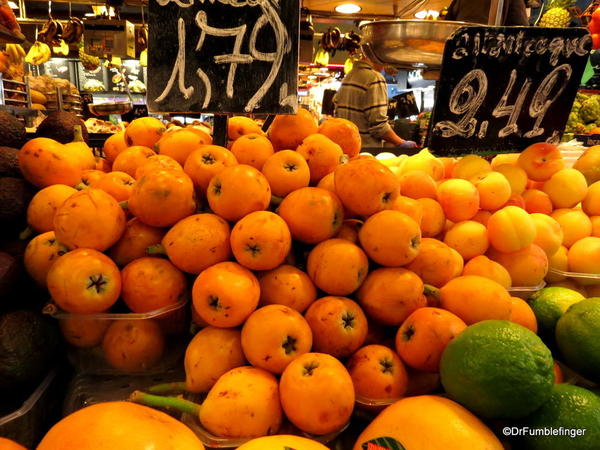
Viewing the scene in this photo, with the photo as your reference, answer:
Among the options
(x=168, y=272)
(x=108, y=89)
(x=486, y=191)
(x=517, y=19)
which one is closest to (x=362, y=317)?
(x=168, y=272)

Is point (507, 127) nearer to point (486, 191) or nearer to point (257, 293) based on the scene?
point (486, 191)

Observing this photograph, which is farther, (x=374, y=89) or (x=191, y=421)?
(x=374, y=89)

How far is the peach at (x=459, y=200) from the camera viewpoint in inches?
51.3

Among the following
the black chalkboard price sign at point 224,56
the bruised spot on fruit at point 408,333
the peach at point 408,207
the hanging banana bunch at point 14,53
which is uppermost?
the hanging banana bunch at point 14,53

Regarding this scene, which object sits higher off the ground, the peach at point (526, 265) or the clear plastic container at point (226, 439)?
the peach at point (526, 265)

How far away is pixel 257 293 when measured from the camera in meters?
0.96

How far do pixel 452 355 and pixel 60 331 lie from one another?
3.18 ft

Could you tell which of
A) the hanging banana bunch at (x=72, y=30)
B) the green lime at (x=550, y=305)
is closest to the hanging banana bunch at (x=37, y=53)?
the hanging banana bunch at (x=72, y=30)

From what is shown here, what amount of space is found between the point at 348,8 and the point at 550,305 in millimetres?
5020

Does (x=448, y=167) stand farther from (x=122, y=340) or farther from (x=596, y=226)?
(x=122, y=340)

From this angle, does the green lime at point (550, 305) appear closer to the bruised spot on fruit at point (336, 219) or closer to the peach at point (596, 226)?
the peach at point (596, 226)

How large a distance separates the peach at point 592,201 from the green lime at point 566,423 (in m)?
0.98

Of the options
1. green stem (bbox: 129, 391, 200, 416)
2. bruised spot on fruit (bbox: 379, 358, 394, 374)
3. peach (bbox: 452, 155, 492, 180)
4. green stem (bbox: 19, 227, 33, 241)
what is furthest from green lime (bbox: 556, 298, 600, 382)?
green stem (bbox: 19, 227, 33, 241)

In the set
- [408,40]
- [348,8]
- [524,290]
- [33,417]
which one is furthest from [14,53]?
[524,290]
